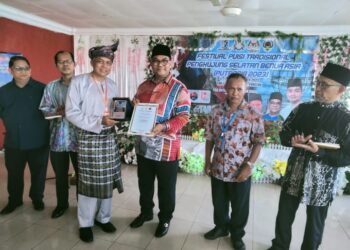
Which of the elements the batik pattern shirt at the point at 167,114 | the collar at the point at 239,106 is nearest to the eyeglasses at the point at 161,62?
the batik pattern shirt at the point at 167,114

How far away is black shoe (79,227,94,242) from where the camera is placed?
226 centimetres

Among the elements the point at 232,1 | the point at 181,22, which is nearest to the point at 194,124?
the point at 181,22

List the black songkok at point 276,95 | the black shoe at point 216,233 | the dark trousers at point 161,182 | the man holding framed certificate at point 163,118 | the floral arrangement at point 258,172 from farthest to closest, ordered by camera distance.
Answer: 1. the black songkok at point 276,95
2. the floral arrangement at point 258,172
3. the black shoe at point 216,233
4. the dark trousers at point 161,182
5. the man holding framed certificate at point 163,118

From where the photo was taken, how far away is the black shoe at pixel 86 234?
2262mm

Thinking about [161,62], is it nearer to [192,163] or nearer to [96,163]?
[96,163]

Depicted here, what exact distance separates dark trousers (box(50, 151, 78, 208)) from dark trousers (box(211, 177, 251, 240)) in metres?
1.33

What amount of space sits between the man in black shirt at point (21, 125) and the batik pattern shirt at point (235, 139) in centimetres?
172

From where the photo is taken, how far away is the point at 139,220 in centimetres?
254

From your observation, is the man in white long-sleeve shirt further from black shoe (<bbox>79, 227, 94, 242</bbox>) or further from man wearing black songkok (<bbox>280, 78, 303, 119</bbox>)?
man wearing black songkok (<bbox>280, 78, 303, 119</bbox>)

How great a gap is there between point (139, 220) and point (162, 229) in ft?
0.90

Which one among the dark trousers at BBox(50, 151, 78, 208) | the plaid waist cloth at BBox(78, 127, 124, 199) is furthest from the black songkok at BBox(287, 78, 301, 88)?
the dark trousers at BBox(50, 151, 78, 208)

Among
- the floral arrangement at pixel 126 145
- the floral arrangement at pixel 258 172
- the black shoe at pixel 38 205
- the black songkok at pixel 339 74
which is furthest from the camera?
the floral arrangement at pixel 126 145

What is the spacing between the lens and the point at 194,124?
445 cm

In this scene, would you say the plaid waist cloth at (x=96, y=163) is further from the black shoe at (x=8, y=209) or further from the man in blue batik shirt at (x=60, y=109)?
the black shoe at (x=8, y=209)
